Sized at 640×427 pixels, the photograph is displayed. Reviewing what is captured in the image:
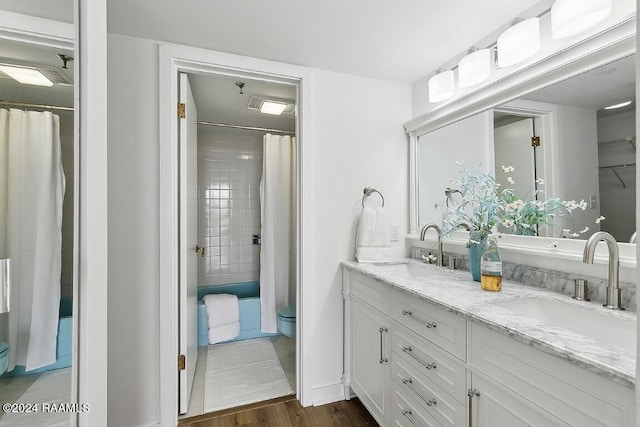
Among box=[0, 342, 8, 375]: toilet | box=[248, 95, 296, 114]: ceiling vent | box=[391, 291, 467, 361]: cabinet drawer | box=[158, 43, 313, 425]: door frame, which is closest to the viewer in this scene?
box=[0, 342, 8, 375]: toilet

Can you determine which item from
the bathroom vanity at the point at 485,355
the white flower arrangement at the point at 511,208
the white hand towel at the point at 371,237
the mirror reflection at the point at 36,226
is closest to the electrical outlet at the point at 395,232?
the white hand towel at the point at 371,237

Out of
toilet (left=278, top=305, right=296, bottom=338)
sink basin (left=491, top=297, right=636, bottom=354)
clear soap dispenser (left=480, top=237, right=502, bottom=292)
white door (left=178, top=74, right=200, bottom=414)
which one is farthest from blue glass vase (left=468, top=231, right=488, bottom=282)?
toilet (left=278, top=305, right=296, bottom=338)

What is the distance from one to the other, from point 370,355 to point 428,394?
1.65 ft

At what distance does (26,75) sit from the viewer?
24.1 inches

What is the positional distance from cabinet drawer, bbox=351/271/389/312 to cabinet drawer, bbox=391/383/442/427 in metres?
0.39

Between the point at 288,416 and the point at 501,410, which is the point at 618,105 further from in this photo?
the point at 288,416

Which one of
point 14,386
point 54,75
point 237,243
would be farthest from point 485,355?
point 237,243

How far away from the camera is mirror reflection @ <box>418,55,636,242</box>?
1.13 meters

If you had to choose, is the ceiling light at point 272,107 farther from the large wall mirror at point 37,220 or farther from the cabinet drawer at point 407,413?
the cabinet drawer at point 407,413

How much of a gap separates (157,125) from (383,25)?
134 centimetres

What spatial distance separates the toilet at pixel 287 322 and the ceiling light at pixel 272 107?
192cm

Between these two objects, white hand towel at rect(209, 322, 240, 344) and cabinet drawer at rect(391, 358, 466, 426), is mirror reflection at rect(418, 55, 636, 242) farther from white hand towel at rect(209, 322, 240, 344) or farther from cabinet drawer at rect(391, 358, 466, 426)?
white hand towel at rect(209, 322, 240, 344)

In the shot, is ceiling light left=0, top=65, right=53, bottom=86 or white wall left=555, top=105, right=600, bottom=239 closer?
ceiling light left=0, top=65, right=53, bottom=86

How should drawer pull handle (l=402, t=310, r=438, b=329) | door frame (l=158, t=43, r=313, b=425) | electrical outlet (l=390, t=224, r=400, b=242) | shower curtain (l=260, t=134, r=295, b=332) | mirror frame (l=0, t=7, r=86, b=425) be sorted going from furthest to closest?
shower curtain (l=260, t=134, r=295, b=332), electrical outlet (l=390, t=224, r=400, b=242), door frame (l=158, t=43, r=313, b=425), drawer pull handle (l=402, t=310, r=438, b=329), mirror frame (l=0, t=7, r=86, b=425)
